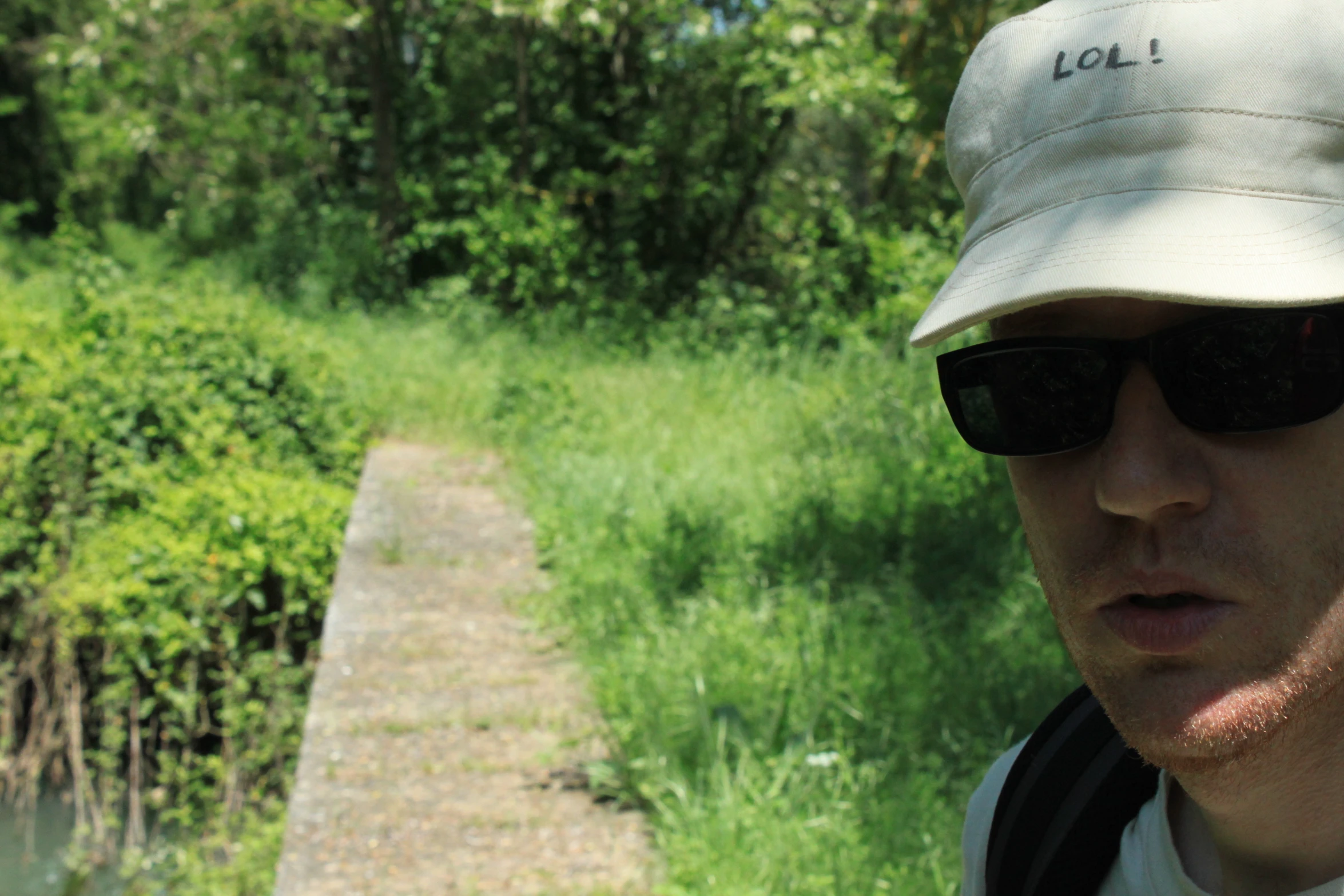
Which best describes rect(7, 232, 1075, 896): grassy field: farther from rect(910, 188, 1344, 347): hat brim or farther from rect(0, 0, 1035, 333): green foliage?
rect(0, 0, 1035, 333): green foliage

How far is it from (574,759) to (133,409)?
15.0 ft

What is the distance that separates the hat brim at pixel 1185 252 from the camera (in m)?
0.88

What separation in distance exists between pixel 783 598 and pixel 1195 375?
374 cm

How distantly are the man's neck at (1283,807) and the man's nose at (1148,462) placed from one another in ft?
0.61

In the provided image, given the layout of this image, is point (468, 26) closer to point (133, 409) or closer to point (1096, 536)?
point (133, 409)

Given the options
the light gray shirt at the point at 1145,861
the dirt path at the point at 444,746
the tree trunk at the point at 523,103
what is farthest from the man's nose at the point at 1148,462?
the tree trunk at the point at 523,103

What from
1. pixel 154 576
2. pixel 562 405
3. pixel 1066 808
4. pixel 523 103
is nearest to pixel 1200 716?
pixel 1066 808

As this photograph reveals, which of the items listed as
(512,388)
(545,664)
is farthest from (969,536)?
(512,388)

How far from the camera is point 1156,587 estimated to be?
3.22 ft

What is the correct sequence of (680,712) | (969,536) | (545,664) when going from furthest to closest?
(969,536) → (545,664) → (680,712)

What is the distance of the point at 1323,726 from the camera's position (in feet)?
3.17

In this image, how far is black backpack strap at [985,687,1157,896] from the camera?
→ 3.85 feet

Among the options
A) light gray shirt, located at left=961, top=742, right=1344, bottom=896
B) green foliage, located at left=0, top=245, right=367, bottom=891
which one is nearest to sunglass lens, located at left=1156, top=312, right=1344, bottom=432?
light gray shirt, located at left=961, top=742, right=1344, bottom=896

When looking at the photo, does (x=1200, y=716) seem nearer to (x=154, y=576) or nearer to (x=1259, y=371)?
(x=1259, y=371)
